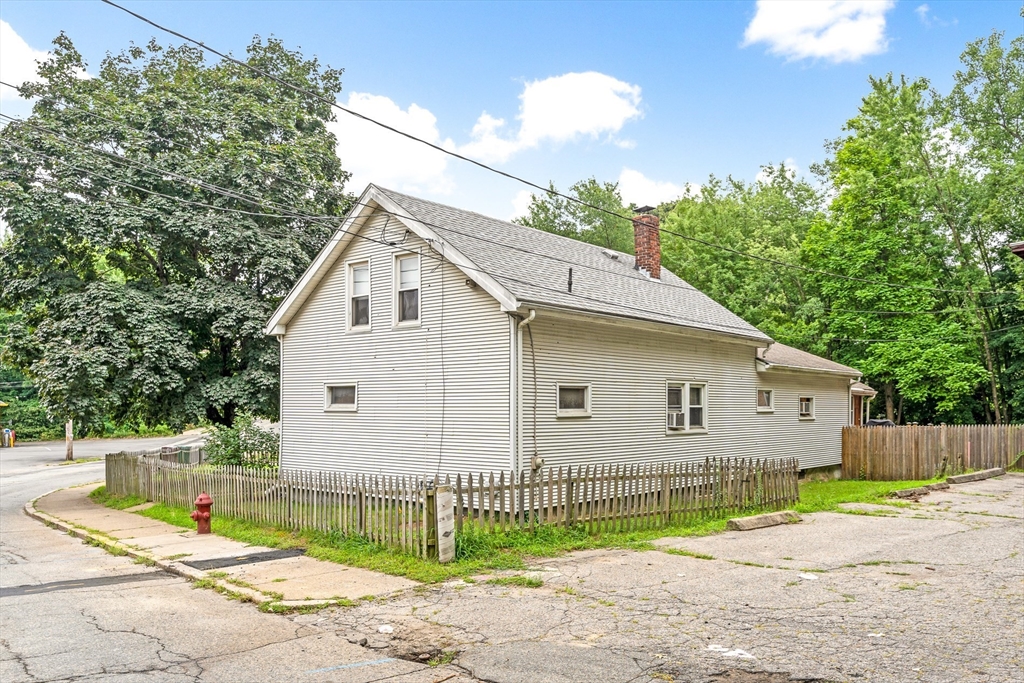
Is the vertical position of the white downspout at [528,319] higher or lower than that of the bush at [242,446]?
higher

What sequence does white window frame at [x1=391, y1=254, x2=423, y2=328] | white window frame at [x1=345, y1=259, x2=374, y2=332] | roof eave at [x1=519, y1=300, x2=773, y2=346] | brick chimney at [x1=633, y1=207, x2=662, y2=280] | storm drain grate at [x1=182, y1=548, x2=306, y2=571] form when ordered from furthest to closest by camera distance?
brick chimney at [x1=633, y1=207, x2=662, y2=280] < white window frame at [x1=345, y1=259, x2=374, y2=332] < white window frame at [x1=391, y1=254, x2=423, y2=328] < roof eave at [x1=519, y1=300, x2=773, y2=346] < storm drain grate at [x1=182, y1=548, x2=306, y2=571]

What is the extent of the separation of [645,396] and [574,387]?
8.03 feet

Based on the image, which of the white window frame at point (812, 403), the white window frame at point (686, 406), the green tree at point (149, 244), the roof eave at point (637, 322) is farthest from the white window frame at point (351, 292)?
the white window frame at point (812, 403)

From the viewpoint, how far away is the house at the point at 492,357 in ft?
47.5

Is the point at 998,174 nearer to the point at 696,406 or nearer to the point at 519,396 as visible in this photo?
the point at 696,406

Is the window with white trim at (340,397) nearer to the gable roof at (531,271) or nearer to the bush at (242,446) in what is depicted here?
the gable roof at (531,271)

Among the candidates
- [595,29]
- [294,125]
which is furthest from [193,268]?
[595,29]

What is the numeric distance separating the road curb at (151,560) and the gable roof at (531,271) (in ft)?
21.3

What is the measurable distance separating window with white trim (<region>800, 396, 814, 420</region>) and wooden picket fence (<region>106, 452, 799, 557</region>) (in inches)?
284

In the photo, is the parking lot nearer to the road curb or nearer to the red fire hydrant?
the road curb

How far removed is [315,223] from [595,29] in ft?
35.9

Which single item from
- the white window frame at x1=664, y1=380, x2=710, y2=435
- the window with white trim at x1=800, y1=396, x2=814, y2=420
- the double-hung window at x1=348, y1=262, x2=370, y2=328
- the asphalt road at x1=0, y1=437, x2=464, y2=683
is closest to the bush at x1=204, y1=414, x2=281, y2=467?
the double-hung window at x1=348, y1=262, x2=370, y2=328

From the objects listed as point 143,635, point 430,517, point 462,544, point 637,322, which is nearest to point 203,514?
point 430,517

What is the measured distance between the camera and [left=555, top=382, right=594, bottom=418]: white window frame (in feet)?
48.4
